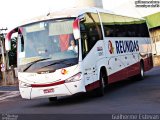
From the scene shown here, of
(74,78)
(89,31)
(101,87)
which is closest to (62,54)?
(74,78)

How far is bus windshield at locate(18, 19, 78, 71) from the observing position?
1563cm

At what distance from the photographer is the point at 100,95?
56.7ft

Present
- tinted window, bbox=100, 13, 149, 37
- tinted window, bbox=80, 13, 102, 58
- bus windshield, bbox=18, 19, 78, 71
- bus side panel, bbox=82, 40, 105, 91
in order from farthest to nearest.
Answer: tinted window, bbox=100, 13, 149, 37 < tinted window, bbox=80, 13, 102, 58 < bus side panel, bbox=82, 40, 105, 91 < bus windshield, bbox=18, 19, 78, 71

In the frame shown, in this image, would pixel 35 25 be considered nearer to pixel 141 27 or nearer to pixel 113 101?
pixel 113 101

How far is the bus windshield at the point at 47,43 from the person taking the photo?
51.3ft

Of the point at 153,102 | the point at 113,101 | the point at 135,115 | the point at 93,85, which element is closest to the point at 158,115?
the point at 135,115

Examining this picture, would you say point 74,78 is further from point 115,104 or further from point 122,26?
point 122,26

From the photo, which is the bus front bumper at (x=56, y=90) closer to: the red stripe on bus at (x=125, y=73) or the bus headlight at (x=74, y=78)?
the bus headlight at (x=74, y=78)

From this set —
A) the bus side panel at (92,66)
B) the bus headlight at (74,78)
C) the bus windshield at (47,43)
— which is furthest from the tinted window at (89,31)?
the bus headlight at (74,78)

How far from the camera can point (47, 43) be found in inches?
623

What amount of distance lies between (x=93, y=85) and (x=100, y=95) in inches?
41.6

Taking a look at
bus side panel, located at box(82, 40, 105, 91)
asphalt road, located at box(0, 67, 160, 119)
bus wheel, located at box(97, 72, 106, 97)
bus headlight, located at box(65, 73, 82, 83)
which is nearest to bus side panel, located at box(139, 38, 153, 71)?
asphalt road, located at box(0, 67, 160, 119)

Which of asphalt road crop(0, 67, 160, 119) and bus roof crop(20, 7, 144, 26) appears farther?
bus roof crop(20, 7, 144, 26)

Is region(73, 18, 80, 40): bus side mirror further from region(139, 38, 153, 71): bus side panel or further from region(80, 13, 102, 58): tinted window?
region(139, 38, 153, 71): bus side panel
